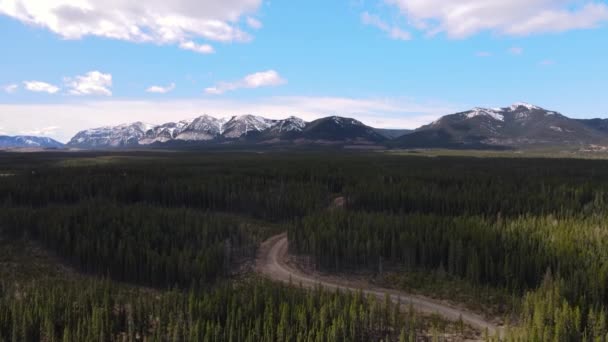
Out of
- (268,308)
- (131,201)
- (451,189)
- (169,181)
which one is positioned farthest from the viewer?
(169,181)

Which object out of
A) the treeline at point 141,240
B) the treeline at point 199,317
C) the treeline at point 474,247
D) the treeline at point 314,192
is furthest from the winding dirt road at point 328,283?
the treeline at point 314,192

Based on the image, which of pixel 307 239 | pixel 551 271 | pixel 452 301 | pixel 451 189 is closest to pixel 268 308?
pixel 452 301

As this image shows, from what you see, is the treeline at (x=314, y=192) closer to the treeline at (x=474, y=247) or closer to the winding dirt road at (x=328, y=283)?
the treeline at (x=474, y=247)

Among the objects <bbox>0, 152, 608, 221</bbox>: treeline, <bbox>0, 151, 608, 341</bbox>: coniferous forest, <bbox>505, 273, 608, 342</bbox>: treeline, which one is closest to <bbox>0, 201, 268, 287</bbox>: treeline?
<bbox>0, 151, 608, 341</bbox>: coniferous forest

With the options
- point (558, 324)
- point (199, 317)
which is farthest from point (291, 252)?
point (558, 324)

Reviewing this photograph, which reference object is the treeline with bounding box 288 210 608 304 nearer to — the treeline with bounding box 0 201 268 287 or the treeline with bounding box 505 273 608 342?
the treeline with bounding box 505 273 608 342

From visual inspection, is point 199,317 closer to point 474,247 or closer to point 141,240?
point 141,240

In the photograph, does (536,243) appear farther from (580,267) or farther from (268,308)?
(268,308)
